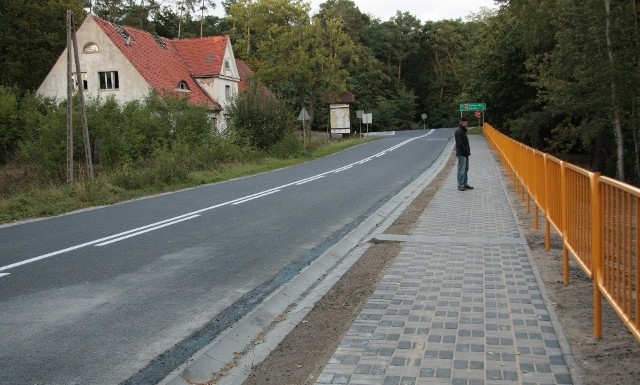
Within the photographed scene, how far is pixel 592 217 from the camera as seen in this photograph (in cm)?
507

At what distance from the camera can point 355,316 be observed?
19.1 feet

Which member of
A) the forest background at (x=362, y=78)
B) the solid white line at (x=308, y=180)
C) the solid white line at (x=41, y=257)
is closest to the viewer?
the solid white line at (x=41, y=257)

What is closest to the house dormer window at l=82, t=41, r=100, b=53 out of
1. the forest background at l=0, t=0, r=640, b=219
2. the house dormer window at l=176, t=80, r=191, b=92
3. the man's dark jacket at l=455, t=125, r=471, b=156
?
the forest background at l=0, t=0, r=640, b=219

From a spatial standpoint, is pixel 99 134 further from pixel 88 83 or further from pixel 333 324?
pixel 333 324

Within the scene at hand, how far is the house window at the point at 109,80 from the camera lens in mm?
42219

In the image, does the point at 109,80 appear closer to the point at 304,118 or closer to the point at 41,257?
the point at 304,118

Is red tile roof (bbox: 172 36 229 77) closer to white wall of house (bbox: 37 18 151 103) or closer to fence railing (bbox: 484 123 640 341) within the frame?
white wall of house (bbox: 37 18 151 103)

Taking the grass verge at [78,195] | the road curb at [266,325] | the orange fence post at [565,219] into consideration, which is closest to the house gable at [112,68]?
the grass verge at [78,195]

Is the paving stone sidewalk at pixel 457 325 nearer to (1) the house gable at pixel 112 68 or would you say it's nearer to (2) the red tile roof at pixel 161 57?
(2) the red tile roof at pixel 161 57

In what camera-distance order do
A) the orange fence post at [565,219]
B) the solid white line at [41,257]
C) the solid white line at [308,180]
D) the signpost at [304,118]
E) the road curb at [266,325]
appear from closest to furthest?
the road curb at [266,325] → the orange fence post at [565,219] → the solid white line at [41,257] → the solid white line at [308,180] → the signpost at [304,118]

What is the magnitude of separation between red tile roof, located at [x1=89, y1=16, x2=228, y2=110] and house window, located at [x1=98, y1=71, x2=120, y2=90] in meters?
1.63

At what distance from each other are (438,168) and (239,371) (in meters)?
22.2

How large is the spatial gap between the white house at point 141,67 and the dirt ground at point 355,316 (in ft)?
109

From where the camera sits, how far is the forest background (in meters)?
26.1
